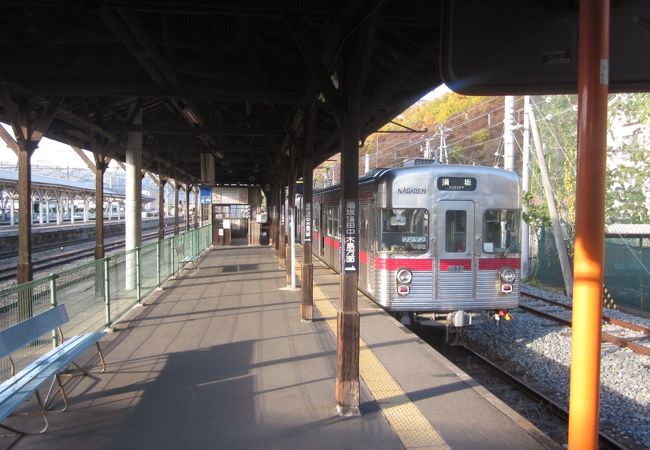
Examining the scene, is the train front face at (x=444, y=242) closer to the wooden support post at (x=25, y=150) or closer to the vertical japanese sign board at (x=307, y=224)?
the vertical japanese sign board at (x=307, y=224)

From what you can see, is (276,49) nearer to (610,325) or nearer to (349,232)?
(349,232)

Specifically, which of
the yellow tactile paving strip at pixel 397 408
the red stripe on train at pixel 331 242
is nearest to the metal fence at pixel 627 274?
the red stripe on train at pixel 331 242

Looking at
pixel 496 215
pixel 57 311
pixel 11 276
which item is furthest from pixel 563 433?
pixel 11 276

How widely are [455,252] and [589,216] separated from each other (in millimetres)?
6417

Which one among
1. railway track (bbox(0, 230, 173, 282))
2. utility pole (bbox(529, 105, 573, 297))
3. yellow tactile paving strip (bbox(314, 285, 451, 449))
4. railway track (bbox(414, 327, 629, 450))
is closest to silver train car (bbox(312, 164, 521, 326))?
railway track (bbox(414, 327, 629, 450))

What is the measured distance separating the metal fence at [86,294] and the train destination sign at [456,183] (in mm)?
5321

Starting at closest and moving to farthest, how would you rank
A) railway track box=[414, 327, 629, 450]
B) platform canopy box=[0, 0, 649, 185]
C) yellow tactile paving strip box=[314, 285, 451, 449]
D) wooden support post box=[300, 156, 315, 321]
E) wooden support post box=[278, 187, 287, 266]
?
platform canopy box=[0, 0, 649, 185] → yellow tactile paving strip box=[314, 285, 451, 449] → railway track box=[414, 327, 629, 450] → wooden support post box=[300, 156, 315, 321] → wooden support post box=[278, 187, 287, 266]

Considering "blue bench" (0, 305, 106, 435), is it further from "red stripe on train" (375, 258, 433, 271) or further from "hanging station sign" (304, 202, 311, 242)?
"hanging station sign" (304, 202, 311, 242)

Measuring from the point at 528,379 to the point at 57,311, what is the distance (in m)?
6.23

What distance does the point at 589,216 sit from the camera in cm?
212

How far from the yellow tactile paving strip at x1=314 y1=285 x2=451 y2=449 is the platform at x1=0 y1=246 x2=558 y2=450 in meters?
0.01

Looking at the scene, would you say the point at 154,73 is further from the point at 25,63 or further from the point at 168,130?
the point at 168,130

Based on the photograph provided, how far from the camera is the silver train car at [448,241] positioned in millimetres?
8328

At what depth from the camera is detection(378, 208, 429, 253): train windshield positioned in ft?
27.4
